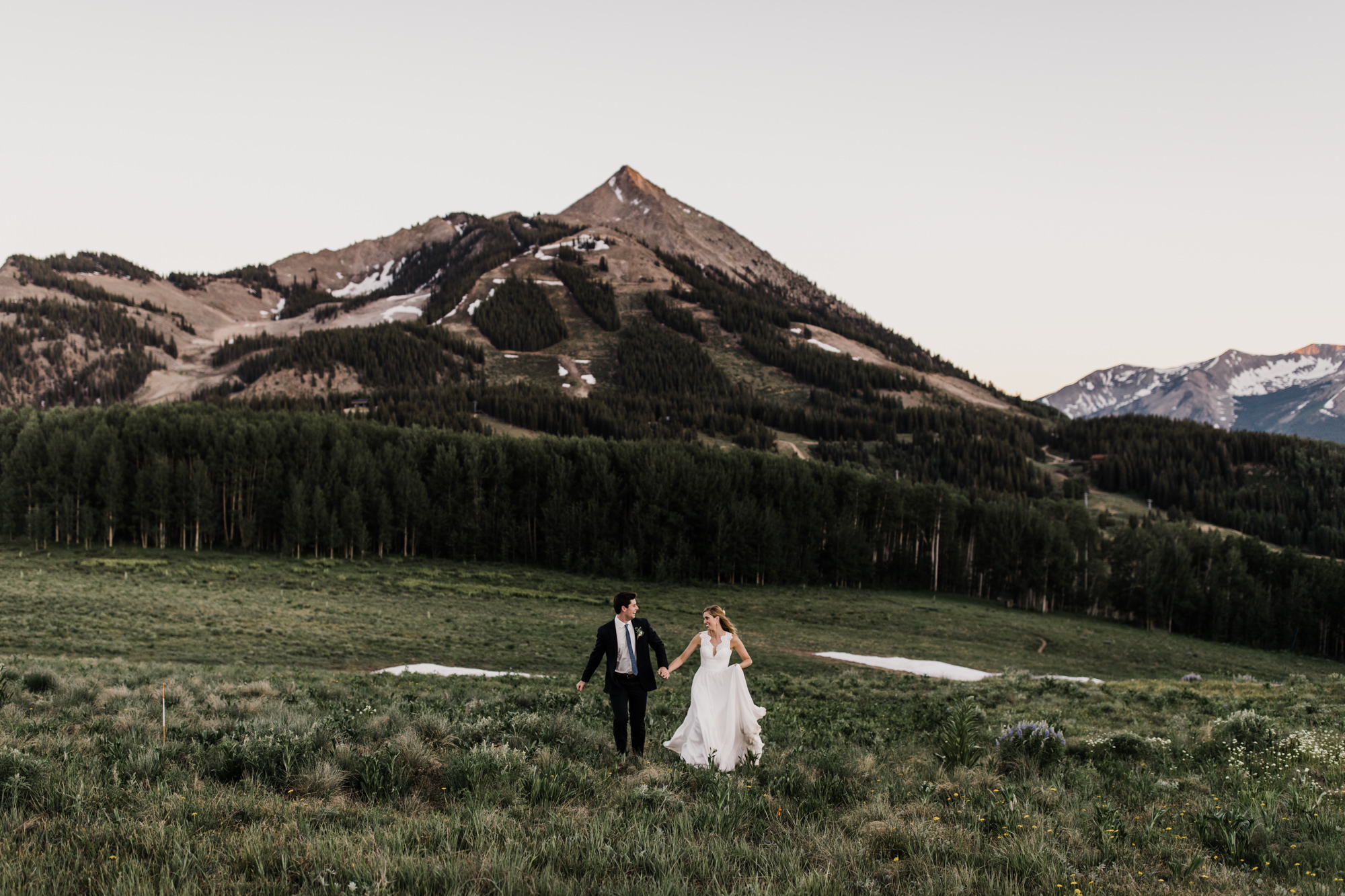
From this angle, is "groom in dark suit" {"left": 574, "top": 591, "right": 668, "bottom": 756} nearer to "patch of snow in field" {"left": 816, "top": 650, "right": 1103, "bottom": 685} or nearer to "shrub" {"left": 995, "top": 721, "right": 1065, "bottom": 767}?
"shrub" {"left": 995, "top": 721, "right": 1065, "bottom": 767}

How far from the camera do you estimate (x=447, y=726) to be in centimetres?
Result: 1004

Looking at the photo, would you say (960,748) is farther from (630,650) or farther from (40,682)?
(40,682)

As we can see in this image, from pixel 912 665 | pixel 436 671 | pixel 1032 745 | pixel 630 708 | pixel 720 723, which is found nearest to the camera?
pixel 720 723

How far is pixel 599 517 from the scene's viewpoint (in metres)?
77.2

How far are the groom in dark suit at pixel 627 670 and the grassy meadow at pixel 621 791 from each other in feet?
1.94

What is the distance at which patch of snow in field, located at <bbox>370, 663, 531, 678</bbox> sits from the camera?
76.1 ft

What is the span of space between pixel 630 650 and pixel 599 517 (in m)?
67.7

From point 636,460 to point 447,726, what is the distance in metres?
69.6

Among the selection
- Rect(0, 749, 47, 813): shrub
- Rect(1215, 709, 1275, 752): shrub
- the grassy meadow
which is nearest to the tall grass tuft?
the grassy meadow

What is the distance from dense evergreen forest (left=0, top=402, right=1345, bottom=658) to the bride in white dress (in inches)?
2502

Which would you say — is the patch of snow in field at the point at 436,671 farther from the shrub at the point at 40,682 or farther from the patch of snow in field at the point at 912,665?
the patch of snow in field at the point at 912,665

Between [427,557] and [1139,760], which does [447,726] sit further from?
[427,557]

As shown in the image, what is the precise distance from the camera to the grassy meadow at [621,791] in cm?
510

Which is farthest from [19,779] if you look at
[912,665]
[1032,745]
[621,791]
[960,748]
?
[912,665]
